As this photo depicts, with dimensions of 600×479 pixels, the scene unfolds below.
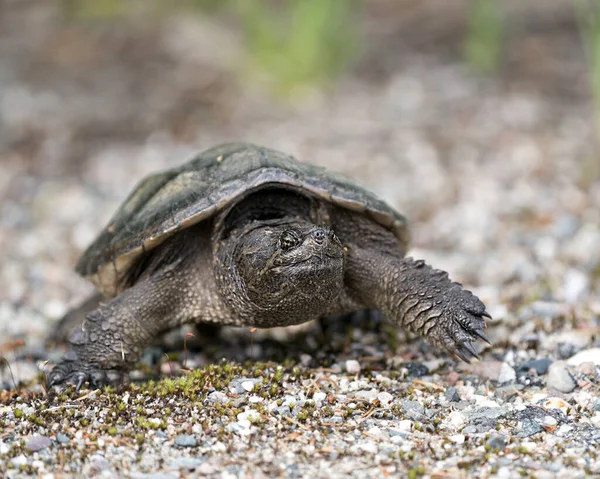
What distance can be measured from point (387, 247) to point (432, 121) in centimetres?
558

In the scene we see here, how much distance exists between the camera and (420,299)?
141 inches

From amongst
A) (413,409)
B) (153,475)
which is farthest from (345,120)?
(153,475)

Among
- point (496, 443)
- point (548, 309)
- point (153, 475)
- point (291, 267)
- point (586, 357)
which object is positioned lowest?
point (153, 475)

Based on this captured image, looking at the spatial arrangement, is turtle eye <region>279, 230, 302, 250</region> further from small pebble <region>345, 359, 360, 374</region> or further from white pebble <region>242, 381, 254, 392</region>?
small pebble <region>345, 359, 360, 374</region>

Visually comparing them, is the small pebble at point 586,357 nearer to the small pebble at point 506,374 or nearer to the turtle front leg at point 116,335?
the small pebble at point 506,374

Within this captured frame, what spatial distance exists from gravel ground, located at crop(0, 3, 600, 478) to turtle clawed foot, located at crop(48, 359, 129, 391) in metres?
0.14

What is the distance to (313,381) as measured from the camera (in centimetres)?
349

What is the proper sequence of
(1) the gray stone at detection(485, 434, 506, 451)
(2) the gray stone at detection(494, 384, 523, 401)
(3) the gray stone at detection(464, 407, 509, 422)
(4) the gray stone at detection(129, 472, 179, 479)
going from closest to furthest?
(4) the gray stone at detection(129, 472, 179, 479) < (1) the gray stone at detection(485, 434, 506, 451) < (3) the gray stone at detection(464, 407, 509, 422) < (2) the gray stone at detection(494, 384, 523, 401)

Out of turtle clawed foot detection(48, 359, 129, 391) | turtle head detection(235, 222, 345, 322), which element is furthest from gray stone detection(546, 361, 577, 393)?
turtle clawed foot detection(48, 359, 129, 391)

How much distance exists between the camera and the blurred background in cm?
553

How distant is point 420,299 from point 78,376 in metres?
1.66

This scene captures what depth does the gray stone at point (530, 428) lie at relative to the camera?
3.02 metres

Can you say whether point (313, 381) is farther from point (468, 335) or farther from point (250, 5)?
point (250, 5)

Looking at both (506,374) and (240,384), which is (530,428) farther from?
(240,384)
